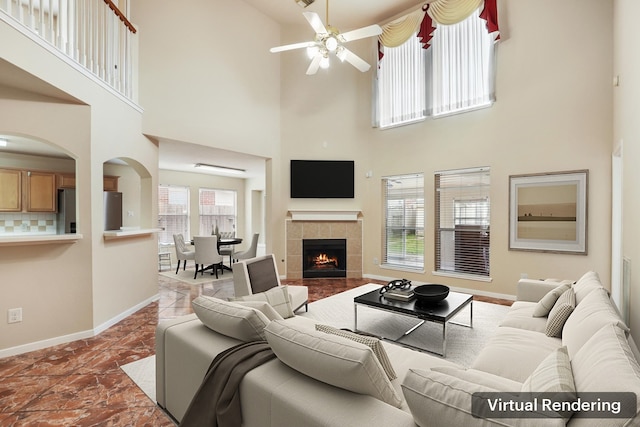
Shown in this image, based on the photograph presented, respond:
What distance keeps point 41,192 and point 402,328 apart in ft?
21.1

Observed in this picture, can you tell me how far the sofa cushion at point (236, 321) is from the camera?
1.74 meters

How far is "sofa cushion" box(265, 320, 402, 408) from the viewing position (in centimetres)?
120

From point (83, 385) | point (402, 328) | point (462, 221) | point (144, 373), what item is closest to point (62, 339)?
point (83, 385)

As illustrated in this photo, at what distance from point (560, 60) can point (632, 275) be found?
11.0 ft

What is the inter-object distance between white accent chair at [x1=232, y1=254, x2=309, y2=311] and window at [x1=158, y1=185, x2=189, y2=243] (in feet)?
18.1

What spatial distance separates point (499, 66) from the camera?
16.0 ft

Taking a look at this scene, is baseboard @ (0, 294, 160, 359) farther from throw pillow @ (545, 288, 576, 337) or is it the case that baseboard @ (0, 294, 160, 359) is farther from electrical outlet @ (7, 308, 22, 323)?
throw pillow @ (545, 288, 576, 337)

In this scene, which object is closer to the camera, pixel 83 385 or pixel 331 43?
pixel 83 385

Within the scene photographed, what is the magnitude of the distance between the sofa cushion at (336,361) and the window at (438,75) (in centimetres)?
515

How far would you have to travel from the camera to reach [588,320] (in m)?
1.82

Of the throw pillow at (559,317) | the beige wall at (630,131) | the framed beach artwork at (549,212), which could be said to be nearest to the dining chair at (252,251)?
the framed beach artwork at (549,212)

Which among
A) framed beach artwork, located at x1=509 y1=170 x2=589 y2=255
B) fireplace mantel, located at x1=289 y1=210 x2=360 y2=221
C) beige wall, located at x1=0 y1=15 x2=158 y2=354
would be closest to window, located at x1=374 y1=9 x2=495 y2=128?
framed beach artwork, located at x1=509 y1=170 x2=589 y2=255

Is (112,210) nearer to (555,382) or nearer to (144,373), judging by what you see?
(144,373)

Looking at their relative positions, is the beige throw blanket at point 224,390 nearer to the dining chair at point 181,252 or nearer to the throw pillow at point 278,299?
the throw pillow at point 278,299
